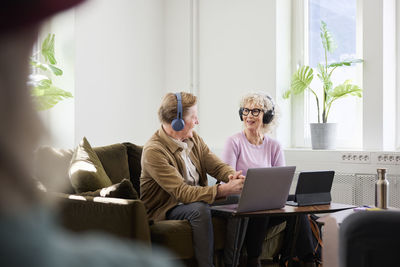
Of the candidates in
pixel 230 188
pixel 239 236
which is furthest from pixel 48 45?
pixel 239 236

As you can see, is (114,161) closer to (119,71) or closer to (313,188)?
(313,188)

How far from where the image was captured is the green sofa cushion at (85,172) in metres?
2.77

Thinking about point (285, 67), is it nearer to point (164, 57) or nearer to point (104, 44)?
point (164, 57)

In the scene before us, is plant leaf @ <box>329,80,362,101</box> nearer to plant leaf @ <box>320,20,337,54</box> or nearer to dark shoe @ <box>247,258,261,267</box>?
plant leaf @ <box>320,20,337,54</box>

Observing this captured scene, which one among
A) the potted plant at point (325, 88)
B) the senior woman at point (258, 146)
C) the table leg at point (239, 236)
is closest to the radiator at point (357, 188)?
the potted plant at point (325, 88)

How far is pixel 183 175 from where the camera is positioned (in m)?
3.03

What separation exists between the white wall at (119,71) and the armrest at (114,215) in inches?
77.8

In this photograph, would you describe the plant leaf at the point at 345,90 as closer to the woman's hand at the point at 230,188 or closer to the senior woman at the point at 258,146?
the senior woman at the point at 258,146

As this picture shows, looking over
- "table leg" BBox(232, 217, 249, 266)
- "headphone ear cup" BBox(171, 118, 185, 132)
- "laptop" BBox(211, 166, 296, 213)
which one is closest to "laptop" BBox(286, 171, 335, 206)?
"laptop" BBox(211, 166, 296, 213)

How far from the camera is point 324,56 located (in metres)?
A: 4.82

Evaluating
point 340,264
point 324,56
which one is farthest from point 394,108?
point 340,264

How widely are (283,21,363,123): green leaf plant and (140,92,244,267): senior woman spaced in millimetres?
1699

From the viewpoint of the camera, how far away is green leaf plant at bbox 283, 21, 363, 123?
14.6 feet

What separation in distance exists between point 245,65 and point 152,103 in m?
1.10
